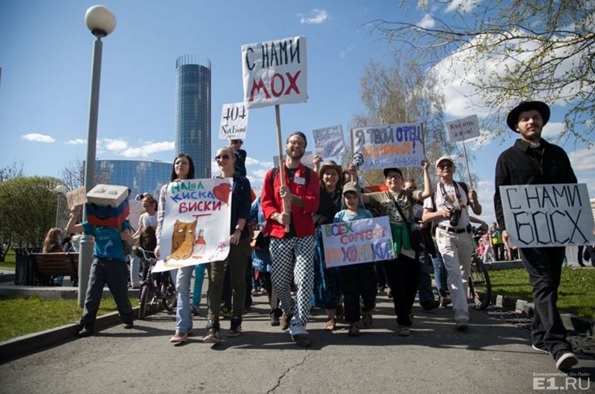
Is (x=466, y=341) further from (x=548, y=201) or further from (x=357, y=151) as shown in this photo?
(x=357, y=151)

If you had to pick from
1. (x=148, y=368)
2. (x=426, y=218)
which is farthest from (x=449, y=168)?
(x=148, y=368)

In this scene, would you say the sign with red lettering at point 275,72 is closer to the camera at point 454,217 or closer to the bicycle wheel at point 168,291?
the camera at point 454,217

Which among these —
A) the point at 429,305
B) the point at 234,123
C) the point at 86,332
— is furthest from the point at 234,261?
the point at 234,123

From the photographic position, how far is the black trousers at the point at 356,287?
483 centimetres

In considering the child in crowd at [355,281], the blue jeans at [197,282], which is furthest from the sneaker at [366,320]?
the blue jeans at [197,282]

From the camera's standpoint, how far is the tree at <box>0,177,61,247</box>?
3359 cm

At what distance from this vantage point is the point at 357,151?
27.8ft

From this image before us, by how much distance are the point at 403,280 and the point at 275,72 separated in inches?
122

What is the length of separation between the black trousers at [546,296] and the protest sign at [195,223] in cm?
320

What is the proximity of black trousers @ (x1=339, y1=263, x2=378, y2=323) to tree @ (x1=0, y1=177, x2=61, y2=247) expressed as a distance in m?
37.2

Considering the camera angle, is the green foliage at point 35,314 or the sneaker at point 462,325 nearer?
the sneaker at point 462,325

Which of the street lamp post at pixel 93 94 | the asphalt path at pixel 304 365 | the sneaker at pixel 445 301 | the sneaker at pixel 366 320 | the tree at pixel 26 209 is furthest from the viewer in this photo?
the tree at pixel 26 209

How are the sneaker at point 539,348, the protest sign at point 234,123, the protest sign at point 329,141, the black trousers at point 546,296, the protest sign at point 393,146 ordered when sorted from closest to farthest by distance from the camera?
the black trousers at point 546,296 < the sneaker at point 539,348 < the protest sign at point 393,146 < the protest sign at point 234,123 < the protest sign at point 329,141

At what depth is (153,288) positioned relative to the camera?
6.57 metres
